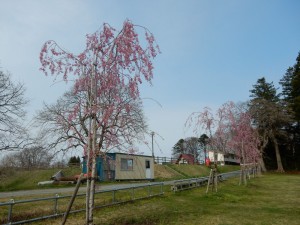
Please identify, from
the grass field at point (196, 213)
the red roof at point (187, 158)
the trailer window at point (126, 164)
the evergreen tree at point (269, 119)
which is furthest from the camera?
the red roof at point (187, 158)

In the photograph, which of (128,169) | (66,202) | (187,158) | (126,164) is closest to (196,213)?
(66,202)

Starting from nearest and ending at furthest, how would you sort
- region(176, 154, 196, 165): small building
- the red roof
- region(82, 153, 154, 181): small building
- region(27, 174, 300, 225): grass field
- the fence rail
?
the fence rail, region(27, 174, 300, 225): grass field, region(82, 153, 154, 181): small building, the red roof, region(176, 154, 196, 165): small building

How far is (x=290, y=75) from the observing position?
56562 mm

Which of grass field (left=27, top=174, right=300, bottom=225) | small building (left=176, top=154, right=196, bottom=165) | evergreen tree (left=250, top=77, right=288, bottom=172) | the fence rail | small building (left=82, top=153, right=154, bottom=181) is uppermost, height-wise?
evergreen tree (left=250, top=77, right=288, bottom=172)

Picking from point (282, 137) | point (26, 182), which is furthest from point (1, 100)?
point (282, 137)

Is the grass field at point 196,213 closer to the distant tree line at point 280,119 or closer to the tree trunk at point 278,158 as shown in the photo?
the distant tree line at point 280,119

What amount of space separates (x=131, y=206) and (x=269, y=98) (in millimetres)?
49050

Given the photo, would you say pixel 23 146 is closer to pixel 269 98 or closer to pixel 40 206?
pixel 40 206

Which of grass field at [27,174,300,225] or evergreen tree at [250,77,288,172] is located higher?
evergreen tree at [250,77,288,172]

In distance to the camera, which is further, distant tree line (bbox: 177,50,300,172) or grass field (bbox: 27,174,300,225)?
distant tree line (bbox: 177,50,300,172)

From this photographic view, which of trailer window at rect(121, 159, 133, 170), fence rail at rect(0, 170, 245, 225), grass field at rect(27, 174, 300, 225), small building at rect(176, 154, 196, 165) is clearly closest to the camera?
fence rail at rect(0, 170, 245, 225)

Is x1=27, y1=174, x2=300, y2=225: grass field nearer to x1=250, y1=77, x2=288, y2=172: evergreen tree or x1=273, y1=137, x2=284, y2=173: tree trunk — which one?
x1=250, y1=77, x2=288, y2=172: evergreen tree

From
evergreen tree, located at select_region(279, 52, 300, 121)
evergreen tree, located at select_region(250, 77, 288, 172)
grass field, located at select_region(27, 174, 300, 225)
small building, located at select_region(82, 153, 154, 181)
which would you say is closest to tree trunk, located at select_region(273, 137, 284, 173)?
evergreen tree, located at select_region(250, 77, 288, 172)

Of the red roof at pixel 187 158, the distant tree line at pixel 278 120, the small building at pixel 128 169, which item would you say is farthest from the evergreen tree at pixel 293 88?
the small building at pixel 128 169
